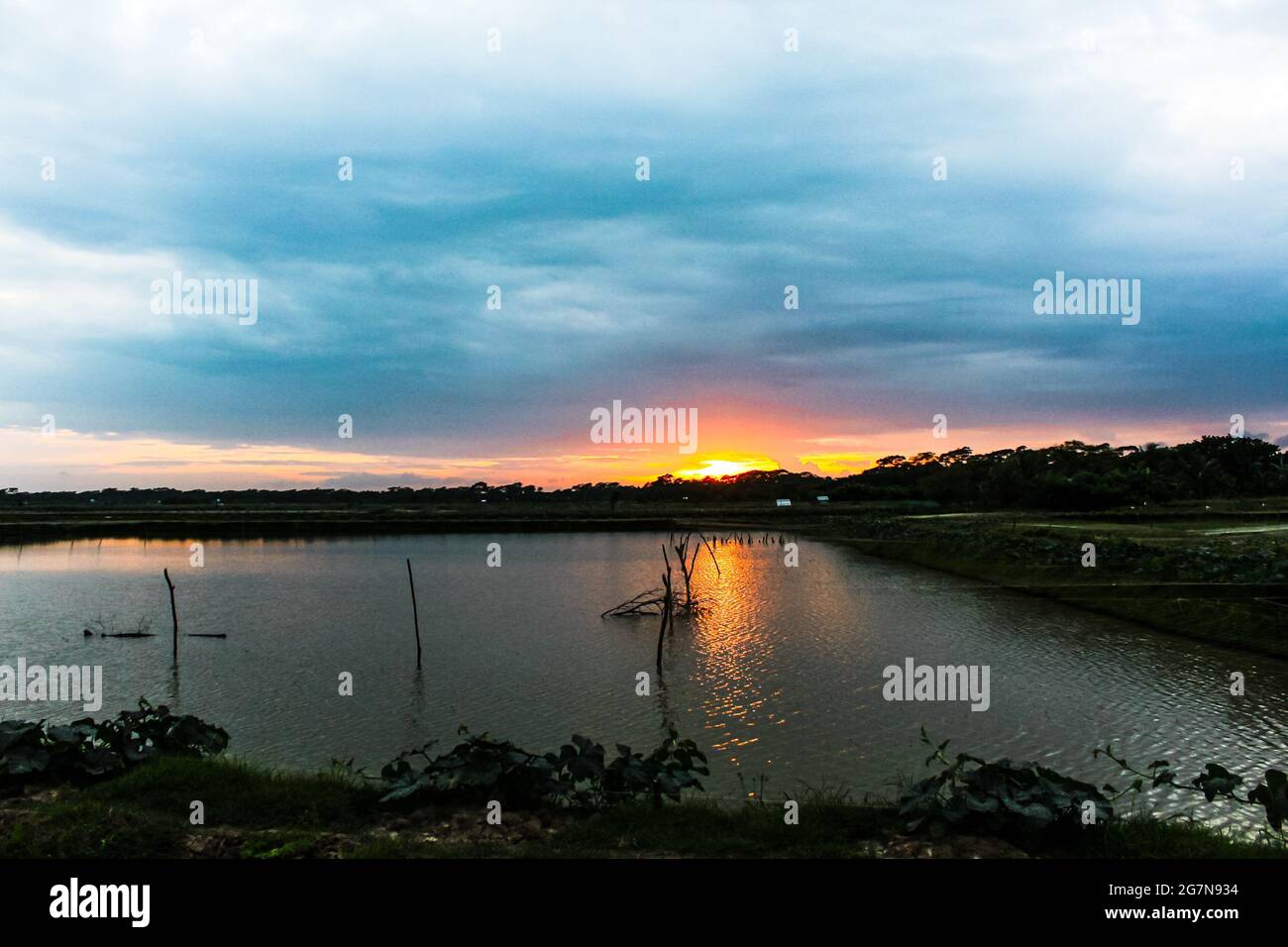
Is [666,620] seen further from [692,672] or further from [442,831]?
[442,831]

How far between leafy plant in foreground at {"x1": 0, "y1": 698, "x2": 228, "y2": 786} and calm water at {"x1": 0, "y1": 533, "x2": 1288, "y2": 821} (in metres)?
2.55

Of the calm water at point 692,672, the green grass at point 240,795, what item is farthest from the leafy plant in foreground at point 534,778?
the calm water at point 692,672

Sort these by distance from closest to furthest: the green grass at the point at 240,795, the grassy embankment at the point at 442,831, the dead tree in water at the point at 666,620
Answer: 1. the grassy embankment at the point at 442,831
2. the green grass at the point at 240,795
3. the dead tree in water at the point at 666,620

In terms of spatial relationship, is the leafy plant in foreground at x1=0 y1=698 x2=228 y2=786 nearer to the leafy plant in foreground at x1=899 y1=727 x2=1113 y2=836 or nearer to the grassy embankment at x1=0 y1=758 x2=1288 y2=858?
the grassy embankment at x1=0 y1=758 x2=1288 y2=858

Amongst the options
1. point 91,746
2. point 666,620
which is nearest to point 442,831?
point 91,746

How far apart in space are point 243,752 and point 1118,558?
3295cm

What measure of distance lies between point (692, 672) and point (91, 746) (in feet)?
44.9

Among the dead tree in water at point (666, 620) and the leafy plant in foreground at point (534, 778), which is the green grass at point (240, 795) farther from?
the dead tree in water at point (666, 620)

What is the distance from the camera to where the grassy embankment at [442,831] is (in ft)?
24.1

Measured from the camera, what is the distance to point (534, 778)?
8719 millimetres

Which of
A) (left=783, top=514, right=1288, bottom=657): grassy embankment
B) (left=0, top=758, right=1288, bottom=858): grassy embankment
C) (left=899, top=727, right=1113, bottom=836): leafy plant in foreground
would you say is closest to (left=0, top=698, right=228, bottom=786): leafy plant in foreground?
(left=0, top=758, right=1288, bottom=858): grassy embankment

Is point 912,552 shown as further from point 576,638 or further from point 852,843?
point 852,843

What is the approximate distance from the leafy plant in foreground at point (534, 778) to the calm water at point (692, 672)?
2747mm
